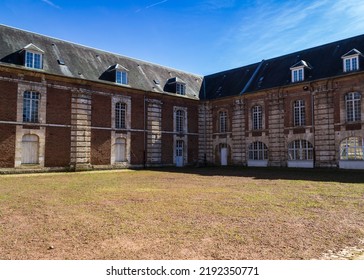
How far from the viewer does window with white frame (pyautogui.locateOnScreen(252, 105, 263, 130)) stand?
23625 mm

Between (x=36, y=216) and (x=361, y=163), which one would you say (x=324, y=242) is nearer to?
(x=36, y=216)

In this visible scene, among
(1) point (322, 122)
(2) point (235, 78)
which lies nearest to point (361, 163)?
(1) point (322, 122)

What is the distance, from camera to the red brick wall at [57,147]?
61.2ft

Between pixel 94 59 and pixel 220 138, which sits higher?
pixel 94 59

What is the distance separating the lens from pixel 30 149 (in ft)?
59.4

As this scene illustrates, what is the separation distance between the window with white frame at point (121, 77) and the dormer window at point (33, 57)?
17.0 ft

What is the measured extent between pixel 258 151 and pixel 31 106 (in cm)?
1662

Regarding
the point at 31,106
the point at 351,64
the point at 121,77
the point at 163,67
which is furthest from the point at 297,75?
the point at 31,106

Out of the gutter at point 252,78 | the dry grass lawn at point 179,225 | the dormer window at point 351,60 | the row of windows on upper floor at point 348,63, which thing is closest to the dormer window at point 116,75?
the gutter at point 252,78

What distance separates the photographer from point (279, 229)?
5.52 metres

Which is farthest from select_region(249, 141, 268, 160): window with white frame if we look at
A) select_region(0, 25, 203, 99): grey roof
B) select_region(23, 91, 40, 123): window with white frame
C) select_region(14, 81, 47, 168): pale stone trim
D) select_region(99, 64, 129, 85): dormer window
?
select_region(23, 91, 40, 123): window with white frame

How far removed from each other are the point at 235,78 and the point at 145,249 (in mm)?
24480

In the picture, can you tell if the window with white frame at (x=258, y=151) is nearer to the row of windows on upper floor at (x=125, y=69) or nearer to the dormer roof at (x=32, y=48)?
the row of windows on upper floor at (x=125, y=69)

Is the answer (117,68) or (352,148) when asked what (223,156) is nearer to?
(352,148)
